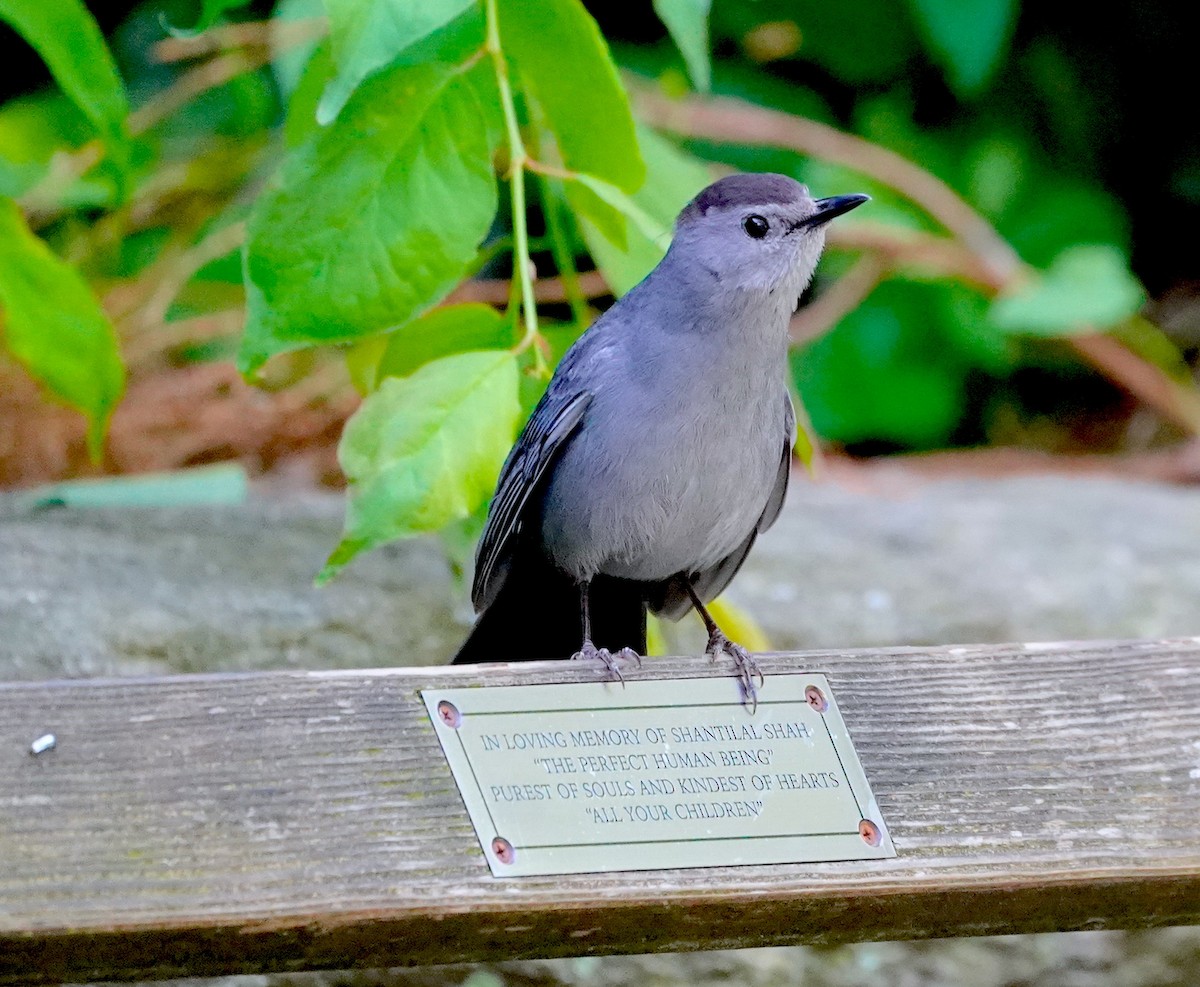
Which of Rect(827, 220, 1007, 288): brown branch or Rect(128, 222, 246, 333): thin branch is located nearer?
Rect(128, 222, 246, 333): thin branch

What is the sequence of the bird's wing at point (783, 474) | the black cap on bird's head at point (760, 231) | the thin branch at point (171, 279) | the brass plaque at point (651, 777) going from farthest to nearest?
the thin branch at point (171, 279) < the bird's wing at point (783, 474) < the black cap on bird's head at point (760, 231) < the brass plaque at point (651, 777)

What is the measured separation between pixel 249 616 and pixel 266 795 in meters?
1.10

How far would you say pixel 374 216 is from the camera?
5.94ft

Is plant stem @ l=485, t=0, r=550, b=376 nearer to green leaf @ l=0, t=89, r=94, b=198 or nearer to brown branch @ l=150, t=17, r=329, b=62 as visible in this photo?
brown branch @ l=150, t=17, r=329, b=62

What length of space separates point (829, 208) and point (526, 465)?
533 millimetres

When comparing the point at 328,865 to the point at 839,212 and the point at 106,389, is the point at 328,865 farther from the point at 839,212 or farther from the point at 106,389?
the point at 106,389

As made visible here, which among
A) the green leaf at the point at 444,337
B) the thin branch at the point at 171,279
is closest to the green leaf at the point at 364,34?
the green leaf at the point at 444,337

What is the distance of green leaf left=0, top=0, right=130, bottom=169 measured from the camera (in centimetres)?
190

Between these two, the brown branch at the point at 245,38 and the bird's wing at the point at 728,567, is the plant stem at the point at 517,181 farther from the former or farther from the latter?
the brown branch at the point at 245,38

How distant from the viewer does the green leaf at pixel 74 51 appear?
6.22ft

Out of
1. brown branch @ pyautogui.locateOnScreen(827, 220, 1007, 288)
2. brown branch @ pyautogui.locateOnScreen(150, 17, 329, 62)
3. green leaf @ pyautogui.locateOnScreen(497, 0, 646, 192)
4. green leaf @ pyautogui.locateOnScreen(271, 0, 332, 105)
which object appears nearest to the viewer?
green leaf @ pyautogui.locateOnScreen(497, 0, 646, 192)

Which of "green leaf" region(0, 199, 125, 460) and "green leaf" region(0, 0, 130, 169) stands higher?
"green leaf" region(0, 0, 130, 169)

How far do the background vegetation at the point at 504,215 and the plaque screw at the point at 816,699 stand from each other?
1.56ft

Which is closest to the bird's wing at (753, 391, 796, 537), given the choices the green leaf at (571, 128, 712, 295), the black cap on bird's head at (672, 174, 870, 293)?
the black cap on bird's head at (672, 174, 870, 293)
